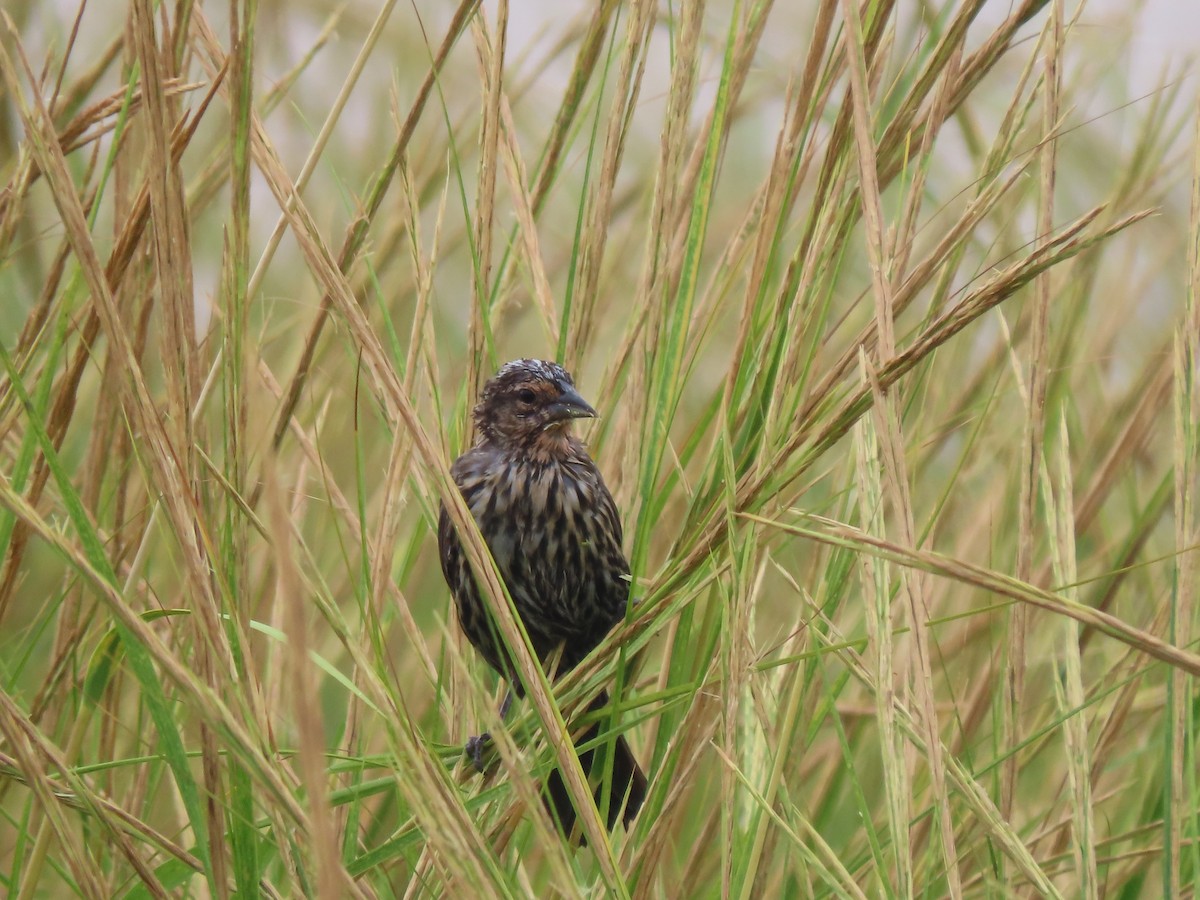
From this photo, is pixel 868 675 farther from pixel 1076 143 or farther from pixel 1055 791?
pixel 1076 143

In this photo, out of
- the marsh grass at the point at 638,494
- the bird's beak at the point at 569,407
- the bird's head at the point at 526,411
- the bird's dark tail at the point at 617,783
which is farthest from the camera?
the bird's head at the point at 526,411

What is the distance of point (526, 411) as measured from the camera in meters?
2.97

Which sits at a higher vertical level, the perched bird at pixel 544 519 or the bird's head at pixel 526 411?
the bird's head at pixel 526 411

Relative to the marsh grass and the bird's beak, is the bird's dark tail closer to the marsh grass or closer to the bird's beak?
the marsh grass

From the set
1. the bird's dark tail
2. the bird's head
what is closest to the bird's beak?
the bird's head

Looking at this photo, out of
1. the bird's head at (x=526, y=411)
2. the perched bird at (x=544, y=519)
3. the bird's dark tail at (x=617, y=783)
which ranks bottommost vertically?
the bird's dark tail at (x=617, y=783)

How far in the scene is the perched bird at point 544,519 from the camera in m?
2.85

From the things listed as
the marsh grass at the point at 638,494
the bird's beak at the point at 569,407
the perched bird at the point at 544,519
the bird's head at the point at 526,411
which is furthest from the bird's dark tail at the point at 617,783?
the bird's head at the point at 526,411

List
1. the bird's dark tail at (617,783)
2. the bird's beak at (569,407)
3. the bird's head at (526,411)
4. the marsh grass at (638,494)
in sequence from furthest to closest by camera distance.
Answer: the bird's head at (526,411) < the bird's beak at (569,407) < the bird's dark tail at (617,783) < the marsh grass at (638,494)

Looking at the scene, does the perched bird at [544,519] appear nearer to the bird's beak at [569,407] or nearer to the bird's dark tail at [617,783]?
the bird's beak at [569,407]

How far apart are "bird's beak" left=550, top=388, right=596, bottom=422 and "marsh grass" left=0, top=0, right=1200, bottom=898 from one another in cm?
12

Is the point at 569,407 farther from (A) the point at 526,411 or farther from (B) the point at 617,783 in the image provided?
(B) the point at 617,783

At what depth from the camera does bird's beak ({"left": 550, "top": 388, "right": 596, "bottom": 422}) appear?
8.46ft

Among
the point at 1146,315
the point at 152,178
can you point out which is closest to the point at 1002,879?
the point at 152,178
